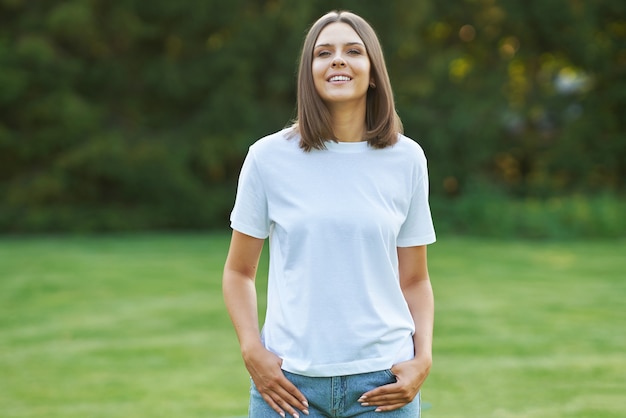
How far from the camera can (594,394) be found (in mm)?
5172

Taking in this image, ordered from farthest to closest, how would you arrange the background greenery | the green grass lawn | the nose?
the background greenery → the green grass lawn → the nose

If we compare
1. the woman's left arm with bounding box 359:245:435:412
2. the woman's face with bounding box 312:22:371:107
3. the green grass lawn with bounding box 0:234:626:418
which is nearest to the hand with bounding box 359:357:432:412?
the woman's left arm with bounding box 359:245:435:412

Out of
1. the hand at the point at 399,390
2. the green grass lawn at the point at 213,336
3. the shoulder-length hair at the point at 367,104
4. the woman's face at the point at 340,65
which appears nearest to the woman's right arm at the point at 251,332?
the hand at the point at 399,390

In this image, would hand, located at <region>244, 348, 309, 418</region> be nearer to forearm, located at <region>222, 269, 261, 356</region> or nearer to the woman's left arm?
forearm, located at <region>222, 269, 261, 356</region>

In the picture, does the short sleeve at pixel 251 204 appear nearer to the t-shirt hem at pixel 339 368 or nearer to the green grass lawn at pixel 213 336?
the t-shirt hem at pixel 339 368

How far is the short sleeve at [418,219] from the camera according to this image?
2.14 meters

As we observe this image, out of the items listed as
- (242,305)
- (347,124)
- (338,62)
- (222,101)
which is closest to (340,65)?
(338,62)

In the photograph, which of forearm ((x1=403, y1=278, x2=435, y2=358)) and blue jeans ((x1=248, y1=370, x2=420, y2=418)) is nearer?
blue jeans ((x1=248, y1=370, x2=420, y2=418))

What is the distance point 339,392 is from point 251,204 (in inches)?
18.8

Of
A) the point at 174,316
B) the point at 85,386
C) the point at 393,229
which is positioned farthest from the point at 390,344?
the point at 174,316

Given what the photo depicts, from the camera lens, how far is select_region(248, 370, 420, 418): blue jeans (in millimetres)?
2008

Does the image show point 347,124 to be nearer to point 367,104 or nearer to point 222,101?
point 367,104

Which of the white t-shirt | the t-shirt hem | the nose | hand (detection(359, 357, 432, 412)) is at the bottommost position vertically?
hand (detection(359, 357, 432, 412))

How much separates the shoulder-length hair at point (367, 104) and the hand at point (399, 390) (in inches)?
20.5
